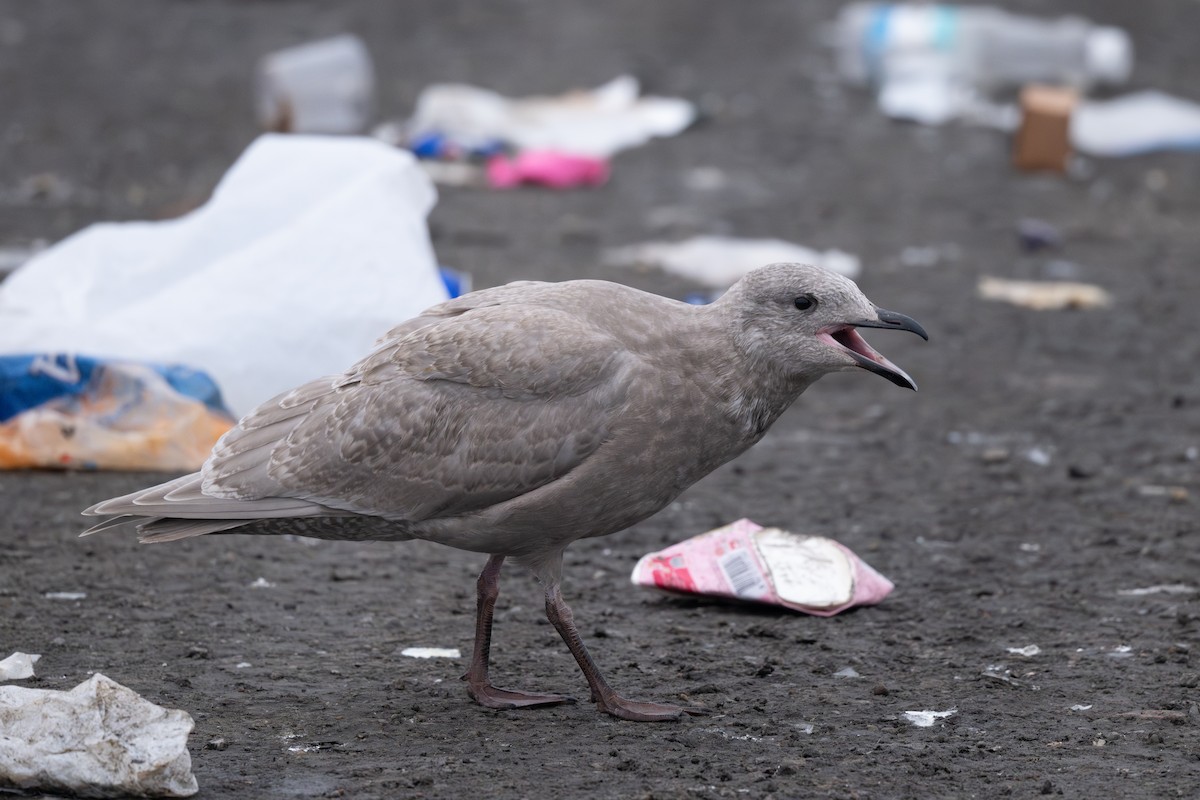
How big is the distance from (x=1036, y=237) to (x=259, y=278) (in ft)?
16.9

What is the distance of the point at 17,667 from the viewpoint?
375cm

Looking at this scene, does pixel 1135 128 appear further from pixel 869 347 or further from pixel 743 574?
pixel 869 347

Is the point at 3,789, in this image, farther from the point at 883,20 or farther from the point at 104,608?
the point at 883,20

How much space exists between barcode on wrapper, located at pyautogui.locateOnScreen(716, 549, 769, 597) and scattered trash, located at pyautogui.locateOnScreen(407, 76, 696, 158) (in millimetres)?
6349

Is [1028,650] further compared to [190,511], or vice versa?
[1028,650]

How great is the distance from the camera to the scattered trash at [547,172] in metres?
9.99

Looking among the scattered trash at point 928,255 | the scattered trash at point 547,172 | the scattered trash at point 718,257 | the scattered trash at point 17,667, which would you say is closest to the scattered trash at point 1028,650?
the scattered trash at point 17,667

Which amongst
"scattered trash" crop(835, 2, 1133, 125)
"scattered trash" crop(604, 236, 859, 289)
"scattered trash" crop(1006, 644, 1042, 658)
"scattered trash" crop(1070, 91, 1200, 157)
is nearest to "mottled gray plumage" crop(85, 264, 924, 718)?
"scattered trash" crop(1006, 644, 1042, 658)

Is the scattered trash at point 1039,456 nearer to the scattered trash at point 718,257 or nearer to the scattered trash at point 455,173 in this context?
the scattered trash at point 718,257

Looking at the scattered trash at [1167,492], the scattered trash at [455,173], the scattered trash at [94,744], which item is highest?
the scattered trash at [455,173]

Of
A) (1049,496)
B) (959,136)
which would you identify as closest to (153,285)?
(1049,496)

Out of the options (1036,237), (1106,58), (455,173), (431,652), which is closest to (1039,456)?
(431,652)

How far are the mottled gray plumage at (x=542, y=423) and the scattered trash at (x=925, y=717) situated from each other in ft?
1.97

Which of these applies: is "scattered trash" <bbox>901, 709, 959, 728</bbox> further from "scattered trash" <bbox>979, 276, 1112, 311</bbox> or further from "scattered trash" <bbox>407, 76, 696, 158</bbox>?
"scattered trash" <bbox>407, 76, 696, 158</bbox>
